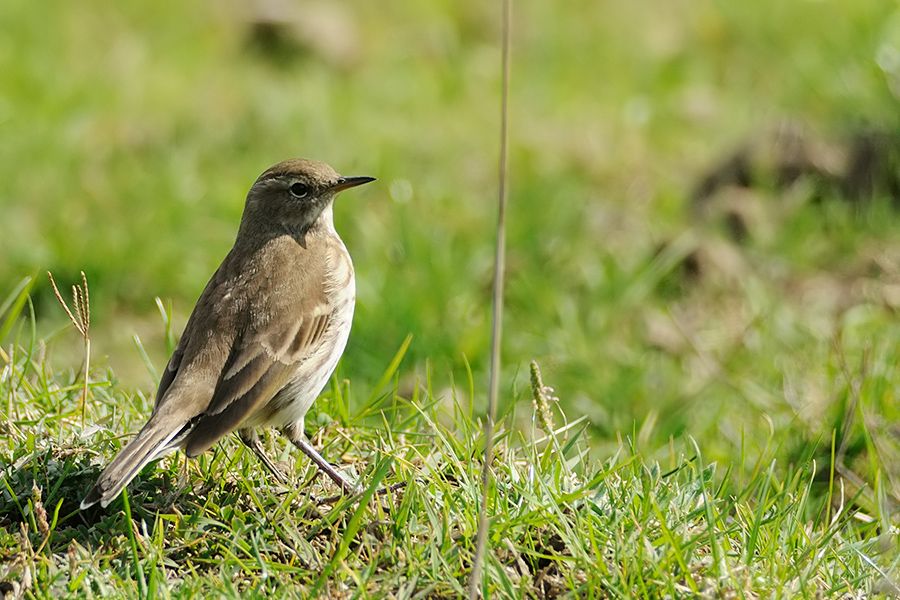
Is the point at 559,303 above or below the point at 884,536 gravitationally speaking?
below

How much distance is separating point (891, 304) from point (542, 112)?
3.67 m

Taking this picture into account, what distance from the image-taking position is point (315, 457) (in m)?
4.73

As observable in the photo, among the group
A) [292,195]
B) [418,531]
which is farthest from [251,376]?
[292,195]

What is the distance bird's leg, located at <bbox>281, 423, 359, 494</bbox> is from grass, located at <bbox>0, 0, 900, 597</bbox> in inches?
3.3

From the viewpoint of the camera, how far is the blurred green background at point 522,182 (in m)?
7.36

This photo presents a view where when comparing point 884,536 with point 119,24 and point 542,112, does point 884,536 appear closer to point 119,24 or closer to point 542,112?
point 542,112

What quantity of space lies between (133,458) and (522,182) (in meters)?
5.57

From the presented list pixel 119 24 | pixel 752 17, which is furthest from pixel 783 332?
pixel 119 24

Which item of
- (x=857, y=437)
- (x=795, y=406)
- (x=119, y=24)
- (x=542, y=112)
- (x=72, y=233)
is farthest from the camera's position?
(x=119, y=24)

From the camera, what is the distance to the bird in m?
4.39

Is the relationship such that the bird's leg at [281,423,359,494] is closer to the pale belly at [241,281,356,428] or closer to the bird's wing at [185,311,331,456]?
the pale belly at [241,281,356,428]

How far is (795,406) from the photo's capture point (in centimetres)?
670

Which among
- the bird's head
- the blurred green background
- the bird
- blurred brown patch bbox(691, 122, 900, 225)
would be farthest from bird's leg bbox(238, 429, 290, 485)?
blurred brown patch bbox(691, 122, 900, 225)

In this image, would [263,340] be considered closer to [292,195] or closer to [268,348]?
[268,348]
